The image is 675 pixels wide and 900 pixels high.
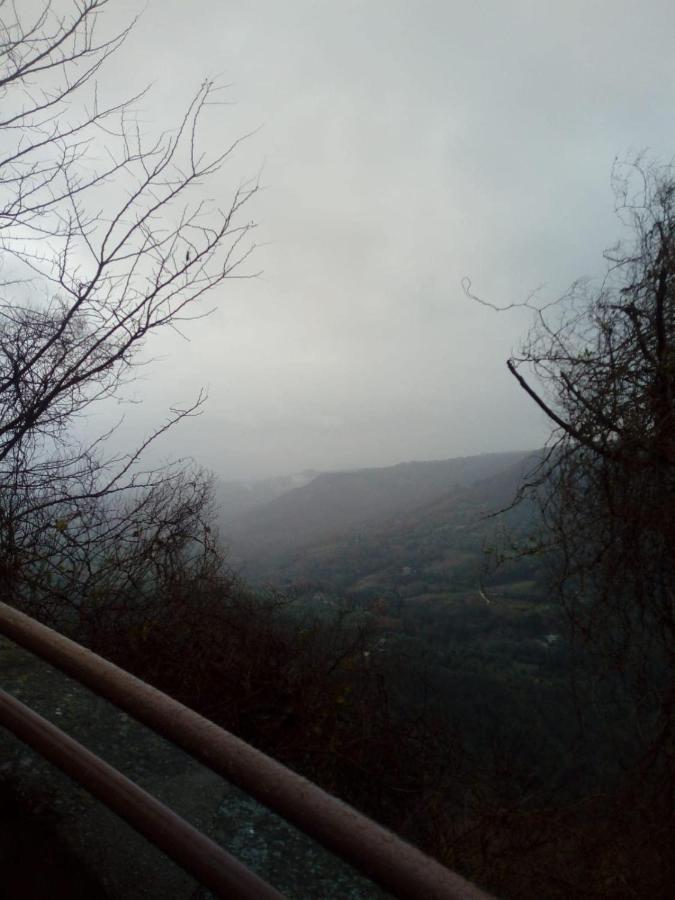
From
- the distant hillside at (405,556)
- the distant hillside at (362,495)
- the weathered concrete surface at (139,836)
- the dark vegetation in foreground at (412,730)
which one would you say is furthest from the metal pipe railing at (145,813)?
the distant hillside at (362,495)

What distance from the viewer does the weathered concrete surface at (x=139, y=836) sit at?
1.69m

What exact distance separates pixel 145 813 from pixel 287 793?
0.94 ft

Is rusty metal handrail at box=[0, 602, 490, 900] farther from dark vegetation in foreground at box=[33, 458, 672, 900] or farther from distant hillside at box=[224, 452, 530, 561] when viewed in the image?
distant hillside at box=[224, 452, 530, 561]

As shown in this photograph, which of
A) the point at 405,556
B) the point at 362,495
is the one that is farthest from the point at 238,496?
the point at 362,495

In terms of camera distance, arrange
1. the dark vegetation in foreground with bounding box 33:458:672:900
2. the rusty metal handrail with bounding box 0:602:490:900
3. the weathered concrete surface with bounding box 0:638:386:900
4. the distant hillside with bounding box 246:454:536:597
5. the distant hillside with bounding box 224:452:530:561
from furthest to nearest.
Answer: the distant hillside with bounding box 224:452:530:561, the distant hillside with bounding box 246:454:536:597, the dark vegetation in foreground with bounding box 33:458:672:900, the weathered concrete surface with bounding box 0:638:386:900, the rusty metal handrail with bounding box 0:602:490:900

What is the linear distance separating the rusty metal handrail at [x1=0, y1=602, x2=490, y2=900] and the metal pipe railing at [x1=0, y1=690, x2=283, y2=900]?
0.32 ft

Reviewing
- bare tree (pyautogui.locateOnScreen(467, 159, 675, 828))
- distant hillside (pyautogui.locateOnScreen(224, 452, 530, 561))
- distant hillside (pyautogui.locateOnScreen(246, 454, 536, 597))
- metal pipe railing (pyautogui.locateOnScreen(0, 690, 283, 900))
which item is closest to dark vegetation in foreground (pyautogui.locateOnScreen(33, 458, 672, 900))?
bare tree (pyautogui.locateOnScreen(467, 159, 675, 828))

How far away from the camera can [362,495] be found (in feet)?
424

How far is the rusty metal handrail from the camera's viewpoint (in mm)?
785

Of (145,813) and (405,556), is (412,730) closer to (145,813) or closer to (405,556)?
(145,813)

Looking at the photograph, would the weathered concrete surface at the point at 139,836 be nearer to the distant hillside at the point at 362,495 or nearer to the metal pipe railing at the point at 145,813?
the metal pipe railing at the point at 145,813

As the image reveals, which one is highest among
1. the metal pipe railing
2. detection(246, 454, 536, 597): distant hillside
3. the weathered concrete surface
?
the metal pipe railing

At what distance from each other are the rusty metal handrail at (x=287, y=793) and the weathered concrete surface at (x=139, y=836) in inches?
32.6

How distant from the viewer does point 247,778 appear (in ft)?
3.17
